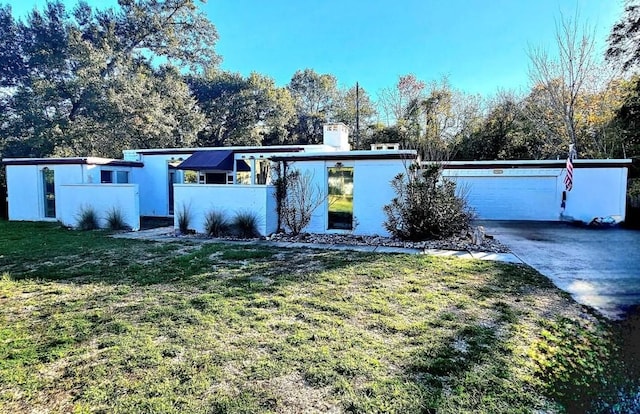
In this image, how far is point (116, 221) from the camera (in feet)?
43.7

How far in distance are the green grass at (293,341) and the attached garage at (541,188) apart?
10305 millimetres

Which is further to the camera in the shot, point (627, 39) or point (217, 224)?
point (627, 39)

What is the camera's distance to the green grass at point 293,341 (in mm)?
3020

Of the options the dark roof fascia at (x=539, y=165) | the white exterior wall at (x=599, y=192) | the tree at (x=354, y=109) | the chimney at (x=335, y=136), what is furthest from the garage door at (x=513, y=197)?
the tree at (x=354, y=109)

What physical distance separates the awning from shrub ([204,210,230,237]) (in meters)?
3.96

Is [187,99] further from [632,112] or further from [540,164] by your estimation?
[632,112]

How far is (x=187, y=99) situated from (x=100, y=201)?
18274mm

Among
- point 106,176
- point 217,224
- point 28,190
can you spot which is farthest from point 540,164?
point 28,190

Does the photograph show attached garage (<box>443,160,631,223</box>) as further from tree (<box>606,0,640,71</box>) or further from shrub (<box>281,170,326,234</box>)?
shrub (<box>281,170,326,234</box>)

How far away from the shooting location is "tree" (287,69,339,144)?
126ft

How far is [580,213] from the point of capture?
15906 mm

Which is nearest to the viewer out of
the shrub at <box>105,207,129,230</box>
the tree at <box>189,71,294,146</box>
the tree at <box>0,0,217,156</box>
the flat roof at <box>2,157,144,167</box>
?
the shrub at <box>105,207,129,230</box>

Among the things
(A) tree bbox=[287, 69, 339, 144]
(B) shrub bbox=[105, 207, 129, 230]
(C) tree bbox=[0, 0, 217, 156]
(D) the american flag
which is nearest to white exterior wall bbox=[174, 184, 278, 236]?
(B) shrub bbox=[105, 207, 129, 230]

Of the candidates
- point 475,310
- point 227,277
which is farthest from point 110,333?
point 475,310
